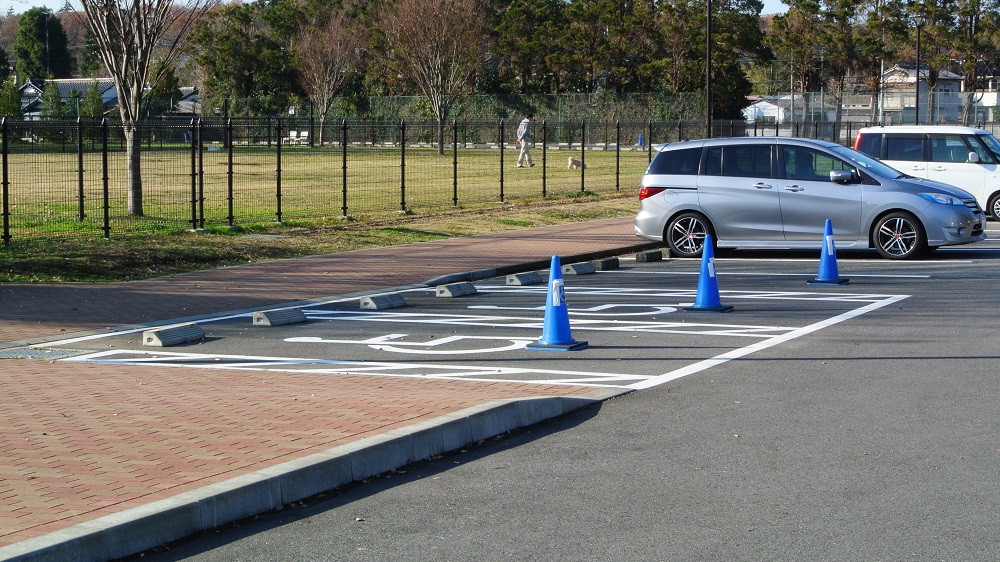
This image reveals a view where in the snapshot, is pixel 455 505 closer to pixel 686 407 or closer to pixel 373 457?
pixel 373 457

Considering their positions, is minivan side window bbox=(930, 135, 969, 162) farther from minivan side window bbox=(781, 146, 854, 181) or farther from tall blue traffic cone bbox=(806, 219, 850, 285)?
tall blue traffic cone bbox=(806, 219, 850, 285)

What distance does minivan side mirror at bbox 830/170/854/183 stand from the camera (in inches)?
650

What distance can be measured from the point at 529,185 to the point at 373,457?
27.5 metres

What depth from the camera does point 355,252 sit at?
1814 centimetres

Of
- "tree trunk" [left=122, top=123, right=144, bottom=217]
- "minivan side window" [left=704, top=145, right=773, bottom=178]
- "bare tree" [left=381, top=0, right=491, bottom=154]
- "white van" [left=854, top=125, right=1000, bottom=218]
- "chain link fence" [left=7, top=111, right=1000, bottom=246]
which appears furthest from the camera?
"bare tree" [left=381, top=0, right=491, bottom=154]

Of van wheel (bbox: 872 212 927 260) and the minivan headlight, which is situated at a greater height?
the minivan headlight

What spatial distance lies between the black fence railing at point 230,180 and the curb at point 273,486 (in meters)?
11.9

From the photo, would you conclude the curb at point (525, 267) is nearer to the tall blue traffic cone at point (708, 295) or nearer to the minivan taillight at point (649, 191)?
the minivan taillight at point (649, 191)

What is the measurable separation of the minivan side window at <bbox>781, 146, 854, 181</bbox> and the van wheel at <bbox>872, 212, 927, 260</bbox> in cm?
99

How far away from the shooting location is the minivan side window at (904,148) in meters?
22.7

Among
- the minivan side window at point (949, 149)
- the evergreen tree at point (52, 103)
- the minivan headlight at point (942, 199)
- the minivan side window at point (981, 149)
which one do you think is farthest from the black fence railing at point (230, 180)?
the evergreen tree at point (52, 103)

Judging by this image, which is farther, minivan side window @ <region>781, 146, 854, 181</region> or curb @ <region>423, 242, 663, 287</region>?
minivan side window @ <region>781, 146, 854, 181</region>

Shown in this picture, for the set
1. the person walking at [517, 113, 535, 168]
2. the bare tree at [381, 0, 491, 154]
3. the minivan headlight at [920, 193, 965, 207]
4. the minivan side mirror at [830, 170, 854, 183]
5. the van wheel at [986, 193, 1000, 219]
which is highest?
the bare tree at [381, 0, 491, 154]

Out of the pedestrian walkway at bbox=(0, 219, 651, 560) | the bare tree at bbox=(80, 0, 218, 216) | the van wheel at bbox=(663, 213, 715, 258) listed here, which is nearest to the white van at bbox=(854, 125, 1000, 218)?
the van wheel at bbox=(663, 213, 715, 258)
